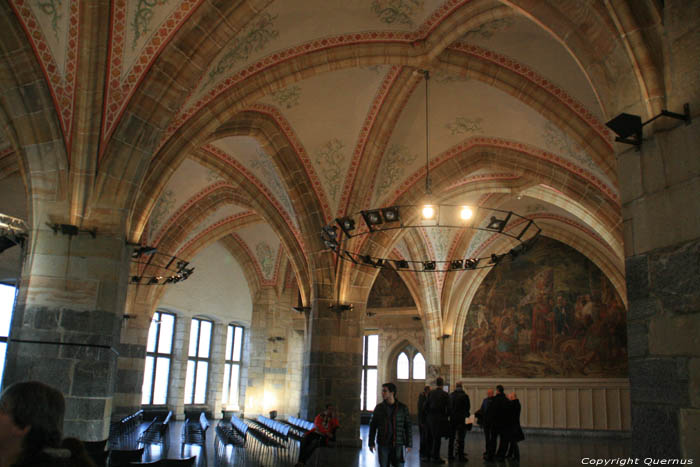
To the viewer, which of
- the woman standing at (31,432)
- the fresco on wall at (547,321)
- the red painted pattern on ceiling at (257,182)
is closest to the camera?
the woman standing at (31,432)

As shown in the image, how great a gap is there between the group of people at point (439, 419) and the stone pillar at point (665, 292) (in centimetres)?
553

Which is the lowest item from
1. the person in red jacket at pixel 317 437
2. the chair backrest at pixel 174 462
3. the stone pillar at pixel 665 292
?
the person in red jacket at pixel 317 437

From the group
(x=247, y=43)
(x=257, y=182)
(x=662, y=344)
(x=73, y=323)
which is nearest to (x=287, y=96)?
(x=247, y=43)

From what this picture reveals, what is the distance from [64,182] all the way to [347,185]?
6.77 m

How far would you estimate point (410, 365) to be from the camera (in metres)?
24.4

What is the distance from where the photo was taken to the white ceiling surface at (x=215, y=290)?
20.9 metres

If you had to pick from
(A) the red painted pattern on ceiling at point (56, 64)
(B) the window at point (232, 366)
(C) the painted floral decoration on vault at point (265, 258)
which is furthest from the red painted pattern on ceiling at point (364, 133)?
(B) the window at point (232, 366)

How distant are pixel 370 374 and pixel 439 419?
15205 mm

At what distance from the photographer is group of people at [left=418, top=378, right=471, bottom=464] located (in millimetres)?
9672

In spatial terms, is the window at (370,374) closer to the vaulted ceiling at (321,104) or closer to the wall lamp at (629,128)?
the vaulted ceiling at (321,104)

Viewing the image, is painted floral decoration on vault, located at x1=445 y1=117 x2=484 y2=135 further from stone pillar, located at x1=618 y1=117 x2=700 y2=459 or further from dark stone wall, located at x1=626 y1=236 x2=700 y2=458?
dark stone wall, located at x1=626 y1=236 x2=700 y2=458

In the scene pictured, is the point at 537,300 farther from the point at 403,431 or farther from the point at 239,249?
the point at 403,431

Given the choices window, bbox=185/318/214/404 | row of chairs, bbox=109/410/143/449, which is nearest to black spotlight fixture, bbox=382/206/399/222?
row of chairs, bbox=109/410/143/449

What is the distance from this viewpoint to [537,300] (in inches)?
811
